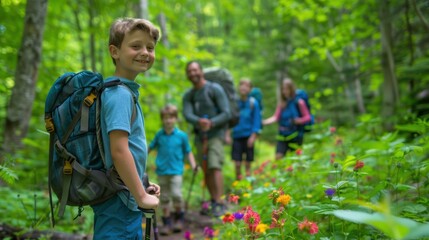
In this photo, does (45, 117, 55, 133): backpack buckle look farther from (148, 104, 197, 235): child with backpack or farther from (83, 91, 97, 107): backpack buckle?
(148, 104, 197, 235): child with backpack

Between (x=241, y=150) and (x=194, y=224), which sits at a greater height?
(x=241, y=150)

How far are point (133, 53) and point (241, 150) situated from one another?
5431 millimetres

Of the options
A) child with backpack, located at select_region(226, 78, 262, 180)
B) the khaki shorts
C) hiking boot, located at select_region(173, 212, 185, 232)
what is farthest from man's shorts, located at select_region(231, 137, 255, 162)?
hiking boot, located at select_region(173, 212, 185, 232)

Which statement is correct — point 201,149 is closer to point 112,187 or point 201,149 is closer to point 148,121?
point 148,121

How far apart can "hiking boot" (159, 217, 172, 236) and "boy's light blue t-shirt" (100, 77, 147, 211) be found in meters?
2.89

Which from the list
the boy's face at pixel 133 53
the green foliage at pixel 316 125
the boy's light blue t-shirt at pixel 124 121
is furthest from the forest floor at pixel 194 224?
the boy's face at pixel 133 53

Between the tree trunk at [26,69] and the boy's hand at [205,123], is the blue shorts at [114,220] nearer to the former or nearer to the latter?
the tree trunk at [26,69]

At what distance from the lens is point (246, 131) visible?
7273 millimetres

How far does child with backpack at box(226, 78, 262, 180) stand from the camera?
23.8 ft

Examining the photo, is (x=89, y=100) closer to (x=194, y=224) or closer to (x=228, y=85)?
(x=194, y=224)

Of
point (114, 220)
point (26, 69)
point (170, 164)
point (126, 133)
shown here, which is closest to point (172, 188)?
point (170, 164)

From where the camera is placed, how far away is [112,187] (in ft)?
6.61

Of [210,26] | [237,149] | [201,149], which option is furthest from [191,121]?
[210,26]

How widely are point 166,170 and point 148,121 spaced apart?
1993 mm
